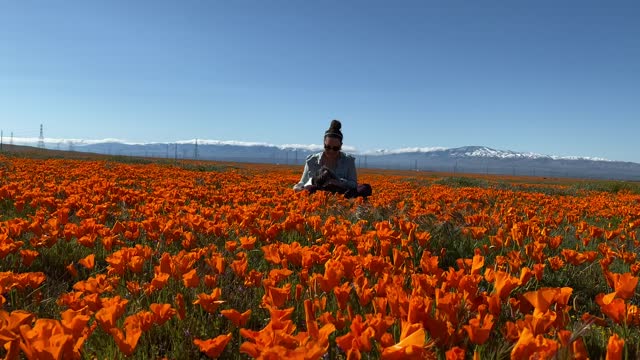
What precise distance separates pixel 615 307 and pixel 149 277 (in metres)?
2.74

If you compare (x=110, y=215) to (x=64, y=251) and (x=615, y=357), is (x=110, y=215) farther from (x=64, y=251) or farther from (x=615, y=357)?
(x=615, y=357)

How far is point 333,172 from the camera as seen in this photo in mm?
9516

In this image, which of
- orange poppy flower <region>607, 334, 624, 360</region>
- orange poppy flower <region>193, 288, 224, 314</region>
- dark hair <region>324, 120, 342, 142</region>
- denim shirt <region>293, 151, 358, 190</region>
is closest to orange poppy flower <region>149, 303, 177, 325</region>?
orange poppy flower <region>193, 288, 224, 314</region>

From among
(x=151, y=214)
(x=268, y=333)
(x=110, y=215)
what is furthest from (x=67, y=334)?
(x=110, y=215)

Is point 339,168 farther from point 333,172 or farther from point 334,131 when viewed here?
point 334,131

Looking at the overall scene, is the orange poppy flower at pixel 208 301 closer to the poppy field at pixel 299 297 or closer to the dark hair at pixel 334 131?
the poppy field at pixel 299 297

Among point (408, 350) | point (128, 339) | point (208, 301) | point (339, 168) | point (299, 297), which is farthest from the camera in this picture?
point (339, 168)

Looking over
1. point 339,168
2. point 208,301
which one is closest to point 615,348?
point 208,301

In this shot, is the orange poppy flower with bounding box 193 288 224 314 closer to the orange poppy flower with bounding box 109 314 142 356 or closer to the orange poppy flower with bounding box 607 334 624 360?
the orange poppy flower with bounding box 109 314 142 356

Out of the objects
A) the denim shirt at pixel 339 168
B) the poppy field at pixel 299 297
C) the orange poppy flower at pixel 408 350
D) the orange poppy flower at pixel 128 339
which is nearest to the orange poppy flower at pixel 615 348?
the poppy field at pixel 299 297

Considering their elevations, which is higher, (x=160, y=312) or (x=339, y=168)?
(x=339, y=168)

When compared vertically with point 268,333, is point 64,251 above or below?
below

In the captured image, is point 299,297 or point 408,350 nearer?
point 408,350

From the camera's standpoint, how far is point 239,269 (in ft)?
8.86
